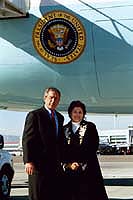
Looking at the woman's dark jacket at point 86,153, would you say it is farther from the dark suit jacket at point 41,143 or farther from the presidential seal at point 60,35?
the presidential seal at point 60,35

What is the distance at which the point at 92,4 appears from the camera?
29.0ft

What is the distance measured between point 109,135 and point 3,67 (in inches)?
2610

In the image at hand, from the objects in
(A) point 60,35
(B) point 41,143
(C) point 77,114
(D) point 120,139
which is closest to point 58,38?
(A) point 60,35

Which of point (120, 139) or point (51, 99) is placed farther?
point (120, 139)

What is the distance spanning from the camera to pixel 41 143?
5.91 meters

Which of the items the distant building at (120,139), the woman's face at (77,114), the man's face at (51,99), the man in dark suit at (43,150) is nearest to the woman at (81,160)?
the woman's face at (77,114)

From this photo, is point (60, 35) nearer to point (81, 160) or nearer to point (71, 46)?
point (71, 46)

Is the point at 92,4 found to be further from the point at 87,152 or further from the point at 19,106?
the point at 87,152

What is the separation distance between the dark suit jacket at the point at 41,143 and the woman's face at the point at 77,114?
24cm

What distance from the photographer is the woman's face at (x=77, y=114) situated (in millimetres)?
6055

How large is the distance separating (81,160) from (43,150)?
407mm

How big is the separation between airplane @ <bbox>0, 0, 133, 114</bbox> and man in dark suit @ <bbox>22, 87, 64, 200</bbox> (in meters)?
2.91

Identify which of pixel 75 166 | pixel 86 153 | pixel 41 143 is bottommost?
pixel 75 166

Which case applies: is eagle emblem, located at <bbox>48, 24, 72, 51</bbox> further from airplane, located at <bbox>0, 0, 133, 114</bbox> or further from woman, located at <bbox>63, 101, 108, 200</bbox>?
woman, located at <bbox>63, 101, 108, 200</bbox>
